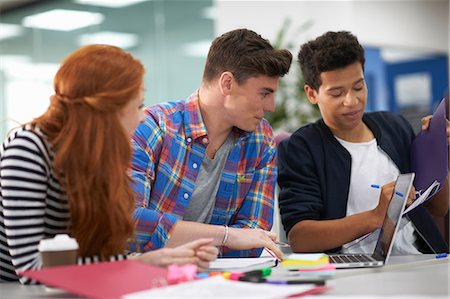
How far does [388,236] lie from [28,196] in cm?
92

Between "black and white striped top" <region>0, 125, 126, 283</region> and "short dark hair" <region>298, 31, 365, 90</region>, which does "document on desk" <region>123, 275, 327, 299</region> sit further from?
"short dark hair" <region>298, 31, 365, 90</region>

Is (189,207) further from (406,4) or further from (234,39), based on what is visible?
(406,4)

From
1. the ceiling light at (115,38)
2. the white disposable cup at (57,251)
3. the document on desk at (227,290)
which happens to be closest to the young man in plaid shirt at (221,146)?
the white disposable cup at (57,251)

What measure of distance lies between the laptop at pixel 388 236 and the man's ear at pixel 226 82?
69 cm

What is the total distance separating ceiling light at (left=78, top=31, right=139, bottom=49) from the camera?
7.05m

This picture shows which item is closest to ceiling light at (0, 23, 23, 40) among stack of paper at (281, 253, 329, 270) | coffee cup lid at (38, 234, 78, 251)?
stack of paper at (281, 253, 329, 270)

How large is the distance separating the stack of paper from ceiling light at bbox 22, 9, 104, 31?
5915mm

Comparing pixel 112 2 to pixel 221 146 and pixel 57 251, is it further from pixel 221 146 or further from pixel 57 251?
pixel 57 251

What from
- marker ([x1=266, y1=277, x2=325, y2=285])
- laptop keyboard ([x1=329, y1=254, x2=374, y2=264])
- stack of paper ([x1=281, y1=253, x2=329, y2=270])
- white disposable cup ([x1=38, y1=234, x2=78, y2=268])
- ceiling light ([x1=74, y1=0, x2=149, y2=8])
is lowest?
laptop keyboard ([x1=329, y1=254, x2=374, y2=264])

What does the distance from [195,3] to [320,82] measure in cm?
422

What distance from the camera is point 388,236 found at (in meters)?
1.90

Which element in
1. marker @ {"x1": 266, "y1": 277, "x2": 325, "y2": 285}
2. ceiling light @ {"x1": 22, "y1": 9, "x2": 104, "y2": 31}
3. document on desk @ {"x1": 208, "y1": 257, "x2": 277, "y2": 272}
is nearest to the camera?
marker @ {"x1": 266, "y1": 277, "x2": 325, "y2": 285}

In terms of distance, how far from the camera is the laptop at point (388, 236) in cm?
180

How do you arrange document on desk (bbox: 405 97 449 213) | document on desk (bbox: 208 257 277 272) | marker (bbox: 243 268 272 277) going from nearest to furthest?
marker (bbox: 243 268 272 277)
document on desk (bbox: 208 257 277 272)
document on desk (bbox: 405 97 449 213)
